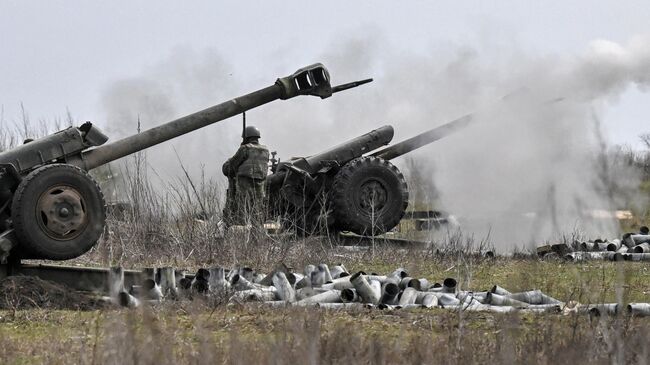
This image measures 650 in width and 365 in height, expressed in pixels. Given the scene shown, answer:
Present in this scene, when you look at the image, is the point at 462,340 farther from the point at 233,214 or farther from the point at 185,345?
the point at 233,214

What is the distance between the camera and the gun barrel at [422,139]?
17.5 meters

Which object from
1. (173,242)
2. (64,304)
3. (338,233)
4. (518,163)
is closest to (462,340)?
(64,304)

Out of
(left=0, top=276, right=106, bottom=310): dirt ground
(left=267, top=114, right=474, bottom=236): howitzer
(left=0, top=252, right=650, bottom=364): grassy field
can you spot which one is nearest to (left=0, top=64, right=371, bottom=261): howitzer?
(left=0, top=276, right=106, bottom=310): dirt ground

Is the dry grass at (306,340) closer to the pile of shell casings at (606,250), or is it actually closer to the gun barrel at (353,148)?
the pile of shell casings at (606,250)

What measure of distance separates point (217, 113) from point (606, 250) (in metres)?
5.79

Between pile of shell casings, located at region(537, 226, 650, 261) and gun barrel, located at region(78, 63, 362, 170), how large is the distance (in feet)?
12.3

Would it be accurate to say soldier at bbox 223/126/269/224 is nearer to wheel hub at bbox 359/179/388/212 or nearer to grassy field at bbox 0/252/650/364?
wheel hub at bbox 359/179/388/212

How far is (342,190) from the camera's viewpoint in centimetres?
1592

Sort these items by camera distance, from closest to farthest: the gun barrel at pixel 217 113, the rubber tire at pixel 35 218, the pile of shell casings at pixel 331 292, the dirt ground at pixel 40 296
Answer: the pile of shell casings at pixel 331 292, the dirt ground at pixel 40 296, the rubber tire at pixel 35 218, the gun barrel at pixel 217 113

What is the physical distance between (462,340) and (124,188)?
963cm

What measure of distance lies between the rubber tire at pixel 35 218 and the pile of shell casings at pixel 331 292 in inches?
26.5

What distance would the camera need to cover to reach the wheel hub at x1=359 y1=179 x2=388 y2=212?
1609cm

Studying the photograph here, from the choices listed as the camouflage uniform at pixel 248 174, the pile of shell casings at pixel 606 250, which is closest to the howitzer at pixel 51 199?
the camouflage uniform at pixel 248 174

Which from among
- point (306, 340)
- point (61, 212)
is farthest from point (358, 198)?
point (306, 340)
